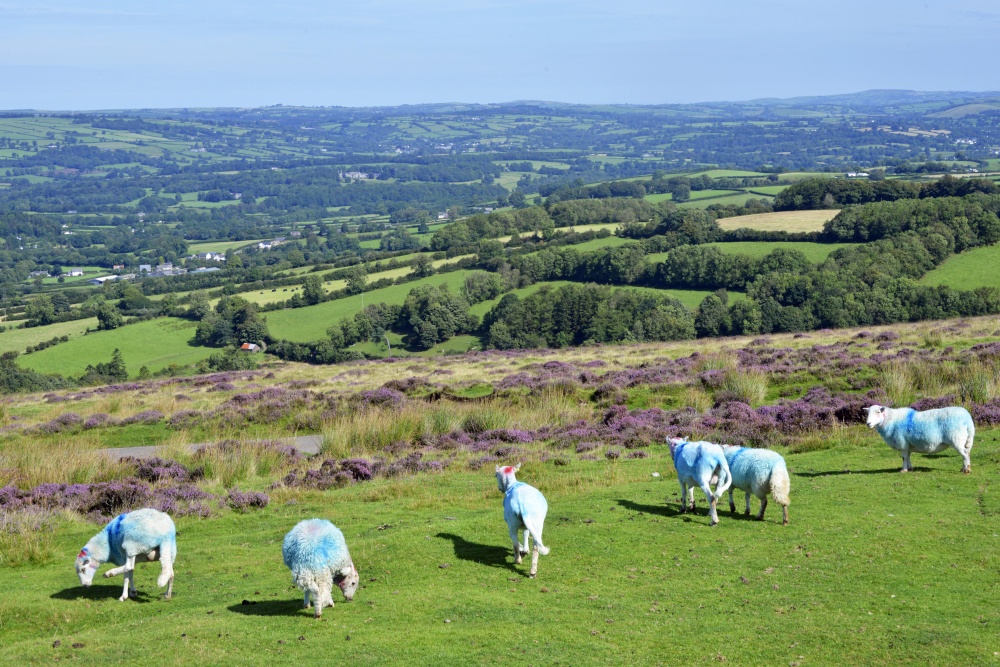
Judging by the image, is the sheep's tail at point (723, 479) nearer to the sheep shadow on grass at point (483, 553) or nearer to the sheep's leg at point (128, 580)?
the sheep shadow on grass at point (483, 553)

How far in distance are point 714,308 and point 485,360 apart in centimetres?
4229

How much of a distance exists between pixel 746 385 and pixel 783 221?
312 ft

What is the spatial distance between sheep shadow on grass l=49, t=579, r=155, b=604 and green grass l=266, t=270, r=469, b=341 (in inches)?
3142

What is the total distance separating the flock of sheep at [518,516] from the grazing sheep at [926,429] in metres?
0.02

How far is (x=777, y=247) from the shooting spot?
9919cm

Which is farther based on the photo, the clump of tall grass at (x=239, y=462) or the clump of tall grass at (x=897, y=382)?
the clump of tall grass at (x=897, y=382)

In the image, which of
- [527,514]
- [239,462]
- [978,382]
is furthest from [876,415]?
[239,462]

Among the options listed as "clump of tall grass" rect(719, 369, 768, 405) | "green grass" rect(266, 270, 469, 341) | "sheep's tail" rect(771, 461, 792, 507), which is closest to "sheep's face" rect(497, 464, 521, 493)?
"sheep's tail" rect(771, 461, 792, 507)

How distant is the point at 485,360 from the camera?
46.4 m

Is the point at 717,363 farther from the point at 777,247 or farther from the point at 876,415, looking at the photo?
the point at 777,247

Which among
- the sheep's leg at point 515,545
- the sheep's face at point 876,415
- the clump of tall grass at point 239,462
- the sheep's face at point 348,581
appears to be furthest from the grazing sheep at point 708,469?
the clump of tall grass at point 239,462

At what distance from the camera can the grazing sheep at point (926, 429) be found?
14969mm

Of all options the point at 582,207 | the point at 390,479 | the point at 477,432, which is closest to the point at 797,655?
the point at 390,479

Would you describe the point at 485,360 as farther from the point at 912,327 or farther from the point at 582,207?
the point at 582,207
